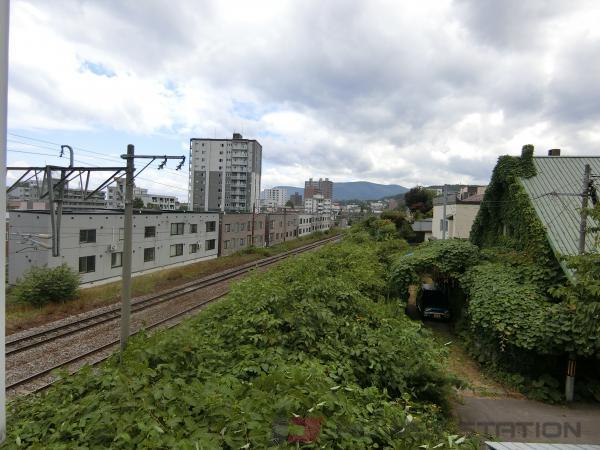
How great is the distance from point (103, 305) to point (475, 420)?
1684 cm

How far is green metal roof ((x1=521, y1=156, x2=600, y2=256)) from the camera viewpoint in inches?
462

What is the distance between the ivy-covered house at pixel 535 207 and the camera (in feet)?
38.4

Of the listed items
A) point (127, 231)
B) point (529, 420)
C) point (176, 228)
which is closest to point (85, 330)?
point (127, 231)

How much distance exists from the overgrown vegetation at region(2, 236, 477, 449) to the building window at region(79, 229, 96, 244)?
19.2 metres

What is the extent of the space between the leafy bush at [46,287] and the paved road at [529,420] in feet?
59.3

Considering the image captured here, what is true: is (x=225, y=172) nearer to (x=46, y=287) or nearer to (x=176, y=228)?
(x=176, y=228)

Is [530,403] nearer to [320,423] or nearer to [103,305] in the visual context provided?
[320,423]

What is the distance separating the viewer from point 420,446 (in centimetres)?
305

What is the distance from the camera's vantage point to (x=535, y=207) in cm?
1290

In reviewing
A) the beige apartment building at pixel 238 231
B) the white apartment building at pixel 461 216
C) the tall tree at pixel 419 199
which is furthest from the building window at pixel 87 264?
the tall tree at pixel 419 199

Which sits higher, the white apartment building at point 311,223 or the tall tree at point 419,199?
the tall tree at point 419,199

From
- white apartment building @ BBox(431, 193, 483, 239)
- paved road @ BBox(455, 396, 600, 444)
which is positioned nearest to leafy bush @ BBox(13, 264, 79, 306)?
paved road @ BBox(455, 396, 600, 444)

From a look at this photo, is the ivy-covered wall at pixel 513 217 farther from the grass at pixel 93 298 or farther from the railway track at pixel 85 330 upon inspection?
the grass at pixel 93 298

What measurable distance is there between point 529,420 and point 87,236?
2427 cm
